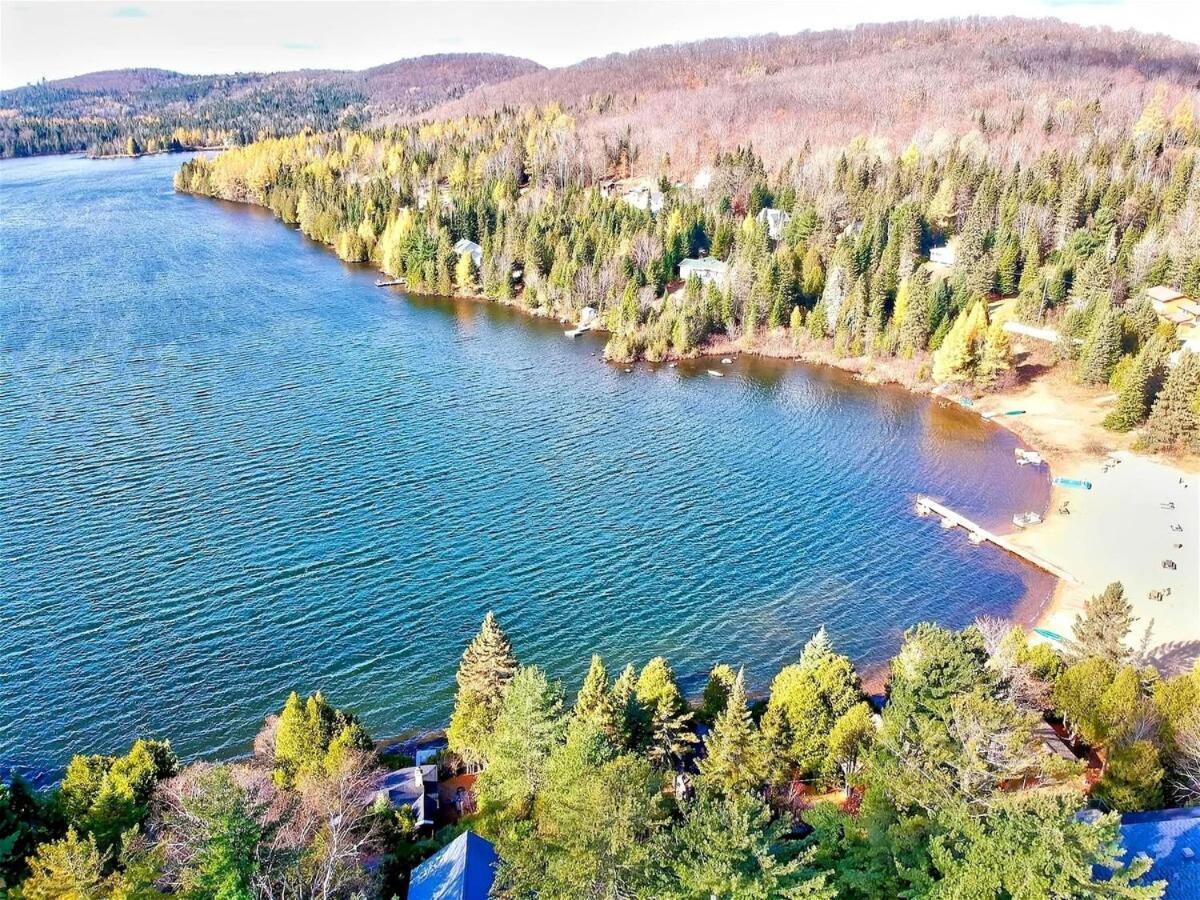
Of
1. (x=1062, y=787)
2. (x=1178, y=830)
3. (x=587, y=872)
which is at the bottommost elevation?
(x=1062, y=787)

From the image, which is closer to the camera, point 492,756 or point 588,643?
point 492,756

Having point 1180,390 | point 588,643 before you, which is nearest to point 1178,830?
point 588,643

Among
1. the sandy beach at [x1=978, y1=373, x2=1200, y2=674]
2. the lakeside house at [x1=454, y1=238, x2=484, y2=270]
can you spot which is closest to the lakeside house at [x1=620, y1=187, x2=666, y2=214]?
the lakeside house at [x1=454, y1=238, x2=484, y2=270]

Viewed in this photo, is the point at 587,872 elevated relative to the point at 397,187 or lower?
lower

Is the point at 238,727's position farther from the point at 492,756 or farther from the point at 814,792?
the point at 814,792

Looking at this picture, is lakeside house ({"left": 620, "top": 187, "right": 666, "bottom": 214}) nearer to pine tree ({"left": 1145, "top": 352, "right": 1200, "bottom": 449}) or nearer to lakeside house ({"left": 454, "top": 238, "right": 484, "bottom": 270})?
lakeside house ({"left": 454, "top": 238, "right": 484, "bottom": 270})

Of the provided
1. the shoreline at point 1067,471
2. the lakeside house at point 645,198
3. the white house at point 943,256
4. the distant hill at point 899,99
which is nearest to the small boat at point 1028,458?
the shoreline at point 1067,471

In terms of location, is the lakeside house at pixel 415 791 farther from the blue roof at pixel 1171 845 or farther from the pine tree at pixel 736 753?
the blue roof at pixel 1171 845
